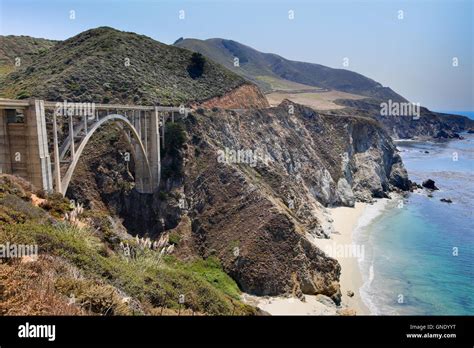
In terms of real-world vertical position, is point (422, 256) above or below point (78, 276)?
below

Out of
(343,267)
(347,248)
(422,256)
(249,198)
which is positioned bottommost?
(422,256)

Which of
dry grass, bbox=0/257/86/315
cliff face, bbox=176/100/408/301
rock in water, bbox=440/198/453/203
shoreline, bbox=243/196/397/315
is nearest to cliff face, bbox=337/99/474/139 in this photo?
cliff face, bbox=176/100/408/301

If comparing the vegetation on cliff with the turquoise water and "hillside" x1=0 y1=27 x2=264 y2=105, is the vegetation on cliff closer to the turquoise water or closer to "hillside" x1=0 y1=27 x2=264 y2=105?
the turquoise water

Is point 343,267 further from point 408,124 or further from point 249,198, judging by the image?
point 408,124

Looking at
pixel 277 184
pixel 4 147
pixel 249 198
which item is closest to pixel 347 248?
pixel 277 184
